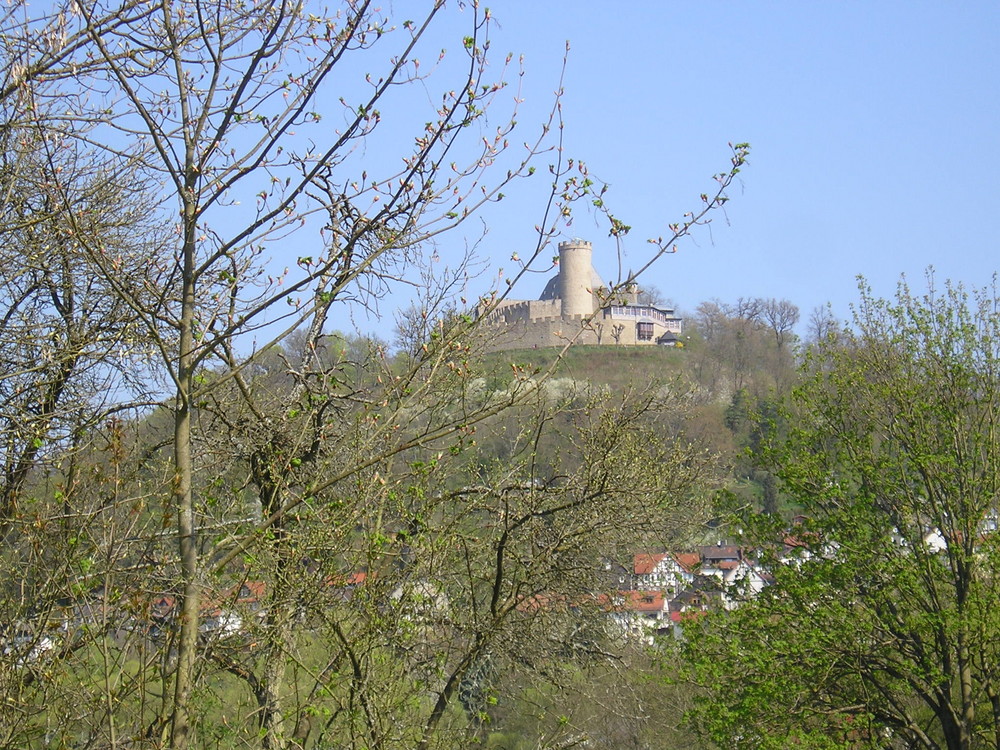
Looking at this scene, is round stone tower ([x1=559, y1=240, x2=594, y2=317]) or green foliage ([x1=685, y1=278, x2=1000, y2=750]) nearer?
green foliage ([x1=685, y1=278, x2=1000, y2=750])

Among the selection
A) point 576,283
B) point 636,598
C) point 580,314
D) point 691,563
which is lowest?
point 636,598

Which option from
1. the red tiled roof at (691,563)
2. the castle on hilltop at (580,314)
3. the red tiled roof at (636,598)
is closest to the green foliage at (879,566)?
the red tiled roof at (691,563)

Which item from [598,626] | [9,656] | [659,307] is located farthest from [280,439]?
[659,307]

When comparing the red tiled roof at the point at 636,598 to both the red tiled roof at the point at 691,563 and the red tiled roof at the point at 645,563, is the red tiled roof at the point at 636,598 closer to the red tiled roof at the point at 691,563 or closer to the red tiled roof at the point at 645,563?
the red tiled roof at the point at 645,563

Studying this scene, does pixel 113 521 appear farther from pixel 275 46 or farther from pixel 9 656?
pixel 275 46

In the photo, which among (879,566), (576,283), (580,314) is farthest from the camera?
(576,283)

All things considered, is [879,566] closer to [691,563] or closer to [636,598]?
[691,563]

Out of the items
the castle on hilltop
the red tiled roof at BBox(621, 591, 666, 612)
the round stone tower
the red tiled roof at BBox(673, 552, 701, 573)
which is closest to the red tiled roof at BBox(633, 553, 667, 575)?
the red tiled roof at BBox(621, 591, 666, 612)

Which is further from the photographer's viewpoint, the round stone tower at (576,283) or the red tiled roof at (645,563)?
the round stone tower at (576,283)

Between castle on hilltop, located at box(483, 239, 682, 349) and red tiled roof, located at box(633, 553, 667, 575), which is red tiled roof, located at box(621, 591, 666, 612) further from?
castle on hilltop, located at box(483, 239, 682, 349)

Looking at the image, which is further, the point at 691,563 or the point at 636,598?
the point at 691,563

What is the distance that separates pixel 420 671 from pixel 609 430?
1735 mm

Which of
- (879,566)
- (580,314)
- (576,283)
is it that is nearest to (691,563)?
(879,566)

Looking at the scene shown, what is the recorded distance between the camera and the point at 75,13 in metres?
4.86
